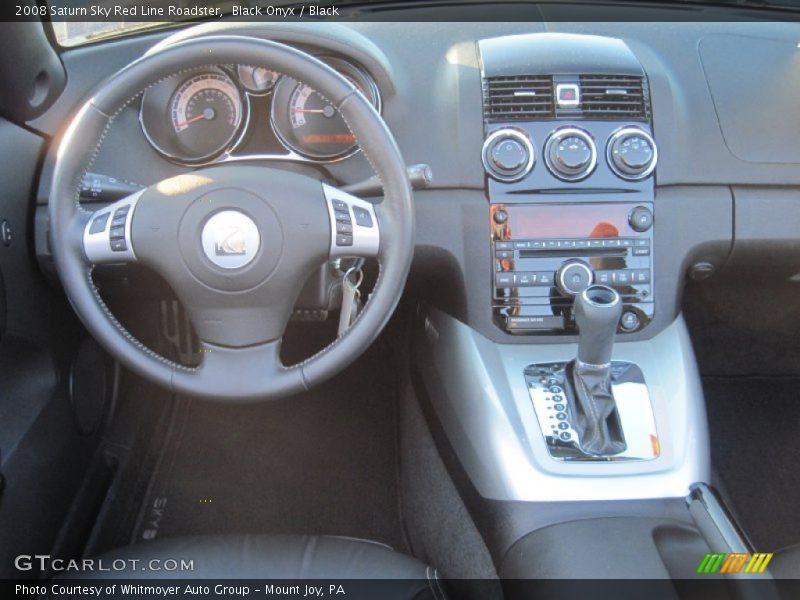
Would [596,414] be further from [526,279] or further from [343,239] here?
[343,239]

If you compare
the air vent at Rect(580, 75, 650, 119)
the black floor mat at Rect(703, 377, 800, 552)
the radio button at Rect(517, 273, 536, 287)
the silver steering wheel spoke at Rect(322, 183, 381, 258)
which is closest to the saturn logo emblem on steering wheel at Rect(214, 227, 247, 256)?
the silver steering wheel spoke at Rect(322, 183, 381, 258)

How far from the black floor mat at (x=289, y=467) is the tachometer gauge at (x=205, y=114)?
947 mm

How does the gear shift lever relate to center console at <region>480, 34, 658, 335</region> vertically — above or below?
below

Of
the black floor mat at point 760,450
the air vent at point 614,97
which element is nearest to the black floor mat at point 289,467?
the black floor mat at point 760,450

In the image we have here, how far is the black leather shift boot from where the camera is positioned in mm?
1474

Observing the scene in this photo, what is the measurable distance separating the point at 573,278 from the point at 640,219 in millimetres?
183

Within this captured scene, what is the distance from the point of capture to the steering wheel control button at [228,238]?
49.1 inches

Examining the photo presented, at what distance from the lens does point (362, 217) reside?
129 centimetres

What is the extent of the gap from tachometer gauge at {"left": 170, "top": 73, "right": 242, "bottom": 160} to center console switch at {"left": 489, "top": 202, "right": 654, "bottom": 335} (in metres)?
0.53

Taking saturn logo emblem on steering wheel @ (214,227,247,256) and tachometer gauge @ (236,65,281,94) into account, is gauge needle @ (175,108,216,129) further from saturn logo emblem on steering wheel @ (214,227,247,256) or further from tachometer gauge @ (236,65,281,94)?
saturn logo emblem on steering wheel @ (214,227,247,256)

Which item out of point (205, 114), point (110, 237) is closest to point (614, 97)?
point (205, 114)

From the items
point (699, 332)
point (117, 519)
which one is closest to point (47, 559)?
point (117, 519)

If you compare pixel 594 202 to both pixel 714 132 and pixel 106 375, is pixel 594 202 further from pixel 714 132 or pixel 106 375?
pixel 106 375

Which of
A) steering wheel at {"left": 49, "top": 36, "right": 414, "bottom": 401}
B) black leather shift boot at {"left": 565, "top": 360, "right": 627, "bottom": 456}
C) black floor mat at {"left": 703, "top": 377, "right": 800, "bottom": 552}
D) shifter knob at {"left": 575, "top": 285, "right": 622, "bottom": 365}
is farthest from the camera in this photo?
black floor mat at {"left": 703, "top": 377, "right": 800, "bottom": 552}
